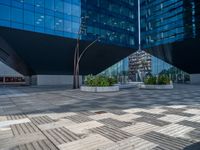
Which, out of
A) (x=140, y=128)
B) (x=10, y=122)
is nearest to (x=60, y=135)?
(x=140, y=128)

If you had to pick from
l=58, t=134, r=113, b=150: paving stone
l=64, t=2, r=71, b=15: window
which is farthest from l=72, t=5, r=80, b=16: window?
l=58, t=134, r=113, b=150: paving stone

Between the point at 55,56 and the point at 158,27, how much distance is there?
31533mm

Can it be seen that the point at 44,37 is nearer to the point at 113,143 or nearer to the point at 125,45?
the point at 125,45

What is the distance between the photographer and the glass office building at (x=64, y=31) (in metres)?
30.9

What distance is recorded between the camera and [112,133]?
538 centimetres

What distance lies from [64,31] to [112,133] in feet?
112

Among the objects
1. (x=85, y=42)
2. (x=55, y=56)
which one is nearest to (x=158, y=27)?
(x=85, y=42)

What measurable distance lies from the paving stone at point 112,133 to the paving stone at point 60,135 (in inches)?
29.2

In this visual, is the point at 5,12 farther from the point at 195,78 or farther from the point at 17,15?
the point at 195,78

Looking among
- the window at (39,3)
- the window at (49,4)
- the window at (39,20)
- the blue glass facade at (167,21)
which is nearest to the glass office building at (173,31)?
the blue glass facade at (167,21)

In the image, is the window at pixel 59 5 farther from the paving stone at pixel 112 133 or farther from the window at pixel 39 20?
the paving stone at pixel 112 133

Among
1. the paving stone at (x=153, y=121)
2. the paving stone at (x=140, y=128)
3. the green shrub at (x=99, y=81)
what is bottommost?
the paving stone at (x=140, y=128)

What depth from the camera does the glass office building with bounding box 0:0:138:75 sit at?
30.9 meters

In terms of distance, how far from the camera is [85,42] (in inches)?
1563
